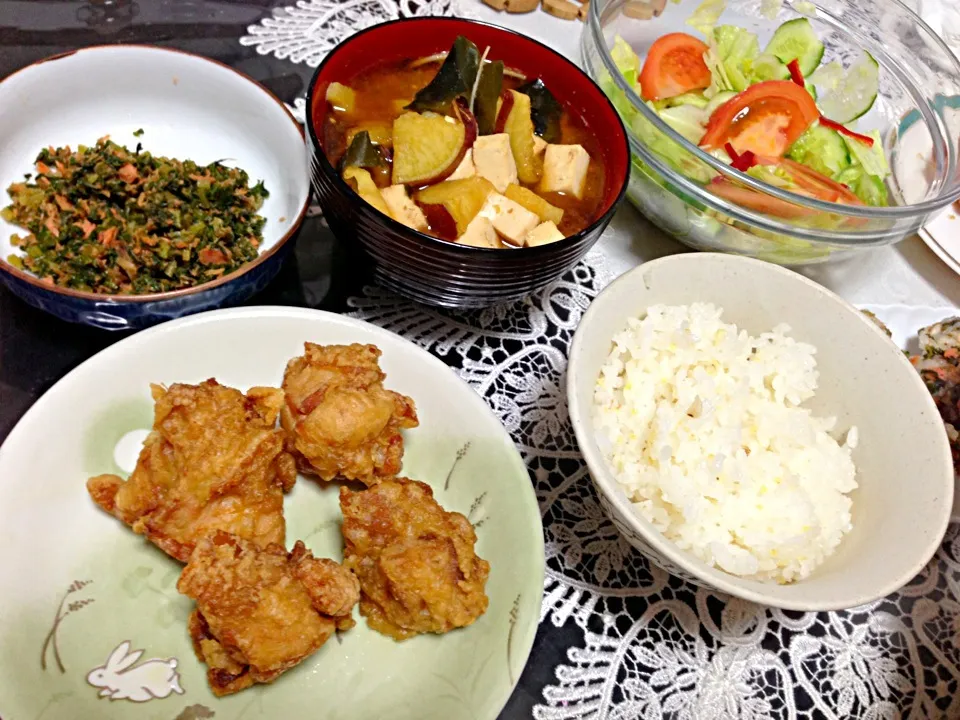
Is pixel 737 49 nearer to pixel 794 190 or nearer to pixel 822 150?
pixel 822 150

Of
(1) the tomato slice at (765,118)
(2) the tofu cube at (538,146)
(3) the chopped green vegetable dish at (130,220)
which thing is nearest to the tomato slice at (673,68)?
(1) the tomato slice at (765,118)

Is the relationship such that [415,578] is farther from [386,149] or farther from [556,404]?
[386,149]

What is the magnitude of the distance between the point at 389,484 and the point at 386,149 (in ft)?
Result: 3.27

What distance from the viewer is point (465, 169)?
2.06m

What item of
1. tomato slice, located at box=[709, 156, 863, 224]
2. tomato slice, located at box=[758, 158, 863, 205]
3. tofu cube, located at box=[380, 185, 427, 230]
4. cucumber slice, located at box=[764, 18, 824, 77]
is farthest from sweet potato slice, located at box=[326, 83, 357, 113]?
cucumber slice, located at box=[764, 18, 824, 77]

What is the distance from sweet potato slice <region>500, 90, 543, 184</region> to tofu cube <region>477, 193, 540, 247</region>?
231 millimetres

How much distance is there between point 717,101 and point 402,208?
1.33m

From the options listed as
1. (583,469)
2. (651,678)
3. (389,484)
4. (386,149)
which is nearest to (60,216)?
(386,149)

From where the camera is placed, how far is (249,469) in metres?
1.65

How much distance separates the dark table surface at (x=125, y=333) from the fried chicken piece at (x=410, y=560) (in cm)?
32

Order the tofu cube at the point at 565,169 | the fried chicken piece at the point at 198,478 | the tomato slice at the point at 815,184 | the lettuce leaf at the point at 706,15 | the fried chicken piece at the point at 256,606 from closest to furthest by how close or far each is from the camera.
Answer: the fried chicken piece at the point at 256,606 < the fried chicken piece at the point at 198,478 < the tofu cube at the point at 565,169 < the tomato slice at the point at 815,184 < the lettuce leaf at the point at 706,15

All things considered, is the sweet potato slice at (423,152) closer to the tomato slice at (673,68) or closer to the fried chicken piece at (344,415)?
the fried chicken piece at (344,415)

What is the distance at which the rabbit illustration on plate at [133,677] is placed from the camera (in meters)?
1.48

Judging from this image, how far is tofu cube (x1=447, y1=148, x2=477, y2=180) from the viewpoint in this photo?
205 centimetres
